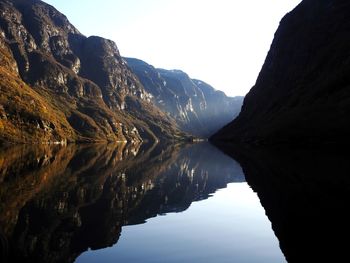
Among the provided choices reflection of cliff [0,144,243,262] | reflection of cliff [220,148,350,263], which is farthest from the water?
reflection of cliff [220,148,350,263]

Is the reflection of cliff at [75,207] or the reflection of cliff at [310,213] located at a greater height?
the reflection of cliff at [310,213]

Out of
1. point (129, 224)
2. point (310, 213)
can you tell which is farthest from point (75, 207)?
point (310, 213)

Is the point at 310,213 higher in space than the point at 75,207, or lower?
higher

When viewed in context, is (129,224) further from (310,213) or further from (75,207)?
(310,213)

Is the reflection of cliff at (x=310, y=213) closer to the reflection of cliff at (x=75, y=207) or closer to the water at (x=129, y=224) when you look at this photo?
the water at (x=129, y=224)

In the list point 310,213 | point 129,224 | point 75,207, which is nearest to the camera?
point 310,213

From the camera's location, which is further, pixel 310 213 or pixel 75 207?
pixel 75 207

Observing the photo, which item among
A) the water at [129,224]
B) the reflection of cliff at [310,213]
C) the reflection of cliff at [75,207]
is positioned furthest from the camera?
the reflection of cliff at [75,207]

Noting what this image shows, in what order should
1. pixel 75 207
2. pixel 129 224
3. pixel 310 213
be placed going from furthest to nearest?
pixel 75 207
pixel 129 224
pixel 310 213

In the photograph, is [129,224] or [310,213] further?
[129,224]

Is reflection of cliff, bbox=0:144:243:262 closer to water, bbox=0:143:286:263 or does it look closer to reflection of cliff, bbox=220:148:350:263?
water, bbox=0:143:286:263

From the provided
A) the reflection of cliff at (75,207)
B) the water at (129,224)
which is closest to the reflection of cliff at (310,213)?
the water at (129,224)

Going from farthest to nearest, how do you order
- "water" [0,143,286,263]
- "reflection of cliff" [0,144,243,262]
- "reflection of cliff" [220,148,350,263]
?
"reflection of cliff" [0,144,243,262] → "water" [0,143,286,263] → "reflection of cliff" [220,148,350,263]

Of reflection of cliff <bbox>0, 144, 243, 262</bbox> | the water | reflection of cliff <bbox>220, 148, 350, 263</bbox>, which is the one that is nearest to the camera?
reflection of cliff <bbox>220, 148, 350, 263</bbox>
